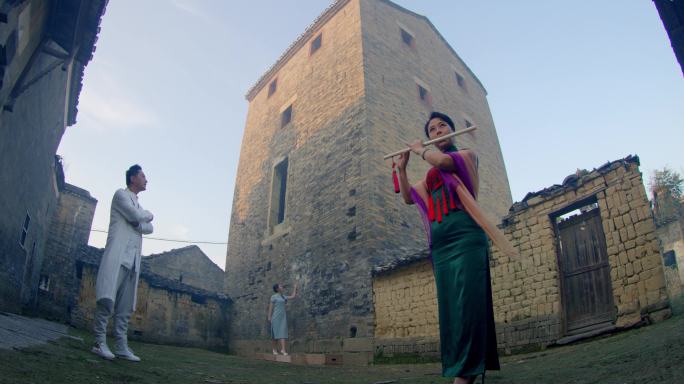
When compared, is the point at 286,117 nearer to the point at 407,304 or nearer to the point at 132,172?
the point at 407,304

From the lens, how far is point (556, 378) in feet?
9.83

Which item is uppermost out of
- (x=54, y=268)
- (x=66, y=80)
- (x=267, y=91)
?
(x=267, y=91)

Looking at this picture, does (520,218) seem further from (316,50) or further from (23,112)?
(316,50)

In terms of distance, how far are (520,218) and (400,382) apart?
4306 millimetres

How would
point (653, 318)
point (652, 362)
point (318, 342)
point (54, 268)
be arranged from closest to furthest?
point (652, 362)
point (653, 318)
point (318, 342)
point (54, 268)

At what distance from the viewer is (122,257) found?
154 inches

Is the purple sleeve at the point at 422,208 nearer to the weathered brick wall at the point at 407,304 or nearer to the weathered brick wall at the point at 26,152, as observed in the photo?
the weathered brick wall at the point at 407,304

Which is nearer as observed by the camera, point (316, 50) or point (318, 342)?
point (318, 342)

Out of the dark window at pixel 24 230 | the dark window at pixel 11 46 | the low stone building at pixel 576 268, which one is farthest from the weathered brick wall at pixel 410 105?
the dark window at pixel 24 230

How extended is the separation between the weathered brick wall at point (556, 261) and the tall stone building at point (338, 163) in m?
2.98

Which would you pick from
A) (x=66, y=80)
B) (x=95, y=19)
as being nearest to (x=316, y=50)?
(x=66, y=80)

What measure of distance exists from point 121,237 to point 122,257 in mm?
201

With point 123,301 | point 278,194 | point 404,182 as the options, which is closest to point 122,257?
point 123,301

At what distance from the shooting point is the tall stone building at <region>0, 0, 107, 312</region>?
19.3 ft
